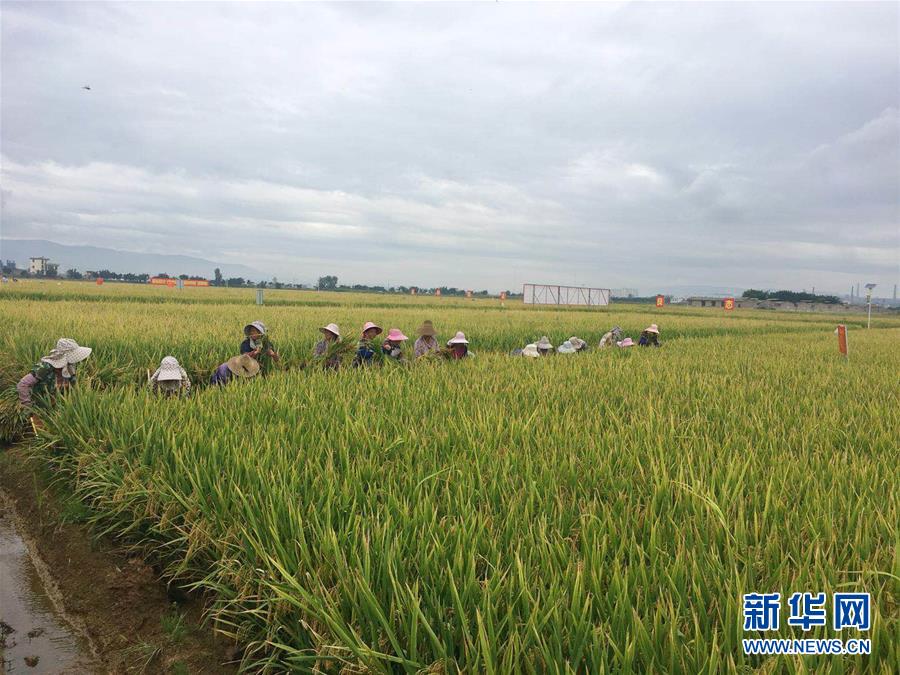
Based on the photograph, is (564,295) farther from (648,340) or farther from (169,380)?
(169,380)

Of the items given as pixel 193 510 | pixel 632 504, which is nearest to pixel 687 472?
pixel 632 504

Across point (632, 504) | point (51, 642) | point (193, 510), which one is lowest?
point (51, 642)

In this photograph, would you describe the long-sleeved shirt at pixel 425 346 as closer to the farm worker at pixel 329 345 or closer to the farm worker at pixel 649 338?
the farm worker at pixel 329 345

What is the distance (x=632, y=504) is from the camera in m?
2.18

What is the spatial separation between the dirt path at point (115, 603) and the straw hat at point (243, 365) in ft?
6.87

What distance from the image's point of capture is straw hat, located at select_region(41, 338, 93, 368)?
4645mm

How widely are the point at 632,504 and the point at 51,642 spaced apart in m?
2.65

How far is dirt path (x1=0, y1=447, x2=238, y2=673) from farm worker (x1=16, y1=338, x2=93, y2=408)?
5.23ft

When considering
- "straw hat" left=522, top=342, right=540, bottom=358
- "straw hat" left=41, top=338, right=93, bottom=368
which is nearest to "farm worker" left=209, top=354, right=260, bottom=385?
"straw hat" left=41, top=338, right=93, bottom=368

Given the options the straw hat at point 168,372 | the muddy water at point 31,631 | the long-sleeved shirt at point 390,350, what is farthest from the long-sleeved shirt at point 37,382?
the long-sleeved shirt at point 390,350

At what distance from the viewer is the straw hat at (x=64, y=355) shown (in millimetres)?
4645

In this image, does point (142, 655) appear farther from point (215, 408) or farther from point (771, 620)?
point (771, 620)

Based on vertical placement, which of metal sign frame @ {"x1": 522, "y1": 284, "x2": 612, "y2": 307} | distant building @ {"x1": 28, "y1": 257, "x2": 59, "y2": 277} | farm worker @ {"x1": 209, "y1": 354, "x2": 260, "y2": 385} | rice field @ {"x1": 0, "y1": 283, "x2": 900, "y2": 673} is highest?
distant building @ {"x1": 28, "y1": 257, "x2": 59, "y2": 277}

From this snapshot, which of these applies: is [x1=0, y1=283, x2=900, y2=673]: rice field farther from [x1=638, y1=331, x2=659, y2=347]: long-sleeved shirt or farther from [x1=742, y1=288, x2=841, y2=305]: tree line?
[x1=742, y1=288, x2=841, y2=305]: tree line
